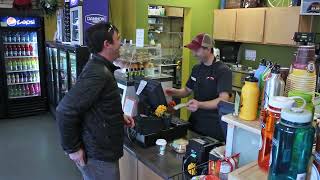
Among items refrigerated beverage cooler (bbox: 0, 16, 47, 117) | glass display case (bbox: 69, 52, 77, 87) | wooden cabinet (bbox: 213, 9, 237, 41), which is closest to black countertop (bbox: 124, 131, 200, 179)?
glass display case (bbox: 69, 52, 77, 87)

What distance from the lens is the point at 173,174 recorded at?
1668mm

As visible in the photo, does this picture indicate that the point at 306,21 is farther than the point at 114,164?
Yes

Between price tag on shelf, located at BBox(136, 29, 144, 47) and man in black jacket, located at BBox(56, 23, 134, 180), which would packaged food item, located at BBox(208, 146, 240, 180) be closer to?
man in black jacket, located at BBox(56, 23, 134, 180)

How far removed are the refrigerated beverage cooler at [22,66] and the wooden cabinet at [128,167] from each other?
4286mm

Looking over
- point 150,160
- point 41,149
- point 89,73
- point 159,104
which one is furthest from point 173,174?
point 41,149

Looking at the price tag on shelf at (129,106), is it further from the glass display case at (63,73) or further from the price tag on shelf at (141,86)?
the glass display case at (63,73)

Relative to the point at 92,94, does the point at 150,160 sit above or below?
below

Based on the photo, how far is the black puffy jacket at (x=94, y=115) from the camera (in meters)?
1.75

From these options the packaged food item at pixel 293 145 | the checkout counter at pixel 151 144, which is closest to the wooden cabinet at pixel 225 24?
the checkout counter at pixel 151 144

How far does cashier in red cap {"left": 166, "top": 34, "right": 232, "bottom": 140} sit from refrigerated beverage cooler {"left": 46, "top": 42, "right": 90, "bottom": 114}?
6.50 feet

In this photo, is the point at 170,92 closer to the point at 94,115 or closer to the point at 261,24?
the point at 94,115

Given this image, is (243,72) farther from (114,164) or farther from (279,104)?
(279,104)

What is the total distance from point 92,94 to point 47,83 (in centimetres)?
478

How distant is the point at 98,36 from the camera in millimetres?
1840
